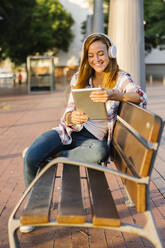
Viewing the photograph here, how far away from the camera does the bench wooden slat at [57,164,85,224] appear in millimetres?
2047

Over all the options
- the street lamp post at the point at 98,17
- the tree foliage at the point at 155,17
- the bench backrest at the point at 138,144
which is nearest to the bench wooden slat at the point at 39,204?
the bench backrest at the point at 138,144

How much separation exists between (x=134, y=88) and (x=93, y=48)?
546 mm

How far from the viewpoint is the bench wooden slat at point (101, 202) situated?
202cm

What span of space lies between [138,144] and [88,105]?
2.01 feet

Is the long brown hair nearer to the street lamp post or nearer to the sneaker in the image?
the sneaker

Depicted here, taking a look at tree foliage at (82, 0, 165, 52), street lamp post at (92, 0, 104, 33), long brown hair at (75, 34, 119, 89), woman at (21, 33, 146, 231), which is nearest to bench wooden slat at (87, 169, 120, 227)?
woman at (21, 33, 146, 231)

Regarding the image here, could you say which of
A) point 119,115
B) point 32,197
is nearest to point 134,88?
point 119,115

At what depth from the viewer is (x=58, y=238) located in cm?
297

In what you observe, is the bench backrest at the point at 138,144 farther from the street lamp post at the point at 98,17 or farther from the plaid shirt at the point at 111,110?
the street lamp post at the point at 98,17

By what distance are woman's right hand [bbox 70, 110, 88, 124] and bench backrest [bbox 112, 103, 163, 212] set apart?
1.05 ft

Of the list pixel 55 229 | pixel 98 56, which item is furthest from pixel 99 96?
pixel 55 229

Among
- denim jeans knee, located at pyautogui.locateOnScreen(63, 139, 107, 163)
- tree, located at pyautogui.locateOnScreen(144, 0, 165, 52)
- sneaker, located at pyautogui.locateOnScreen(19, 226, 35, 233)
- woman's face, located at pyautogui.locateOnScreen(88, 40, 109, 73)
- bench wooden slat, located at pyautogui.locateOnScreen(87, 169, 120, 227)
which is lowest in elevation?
sneaker, located at pyautogui.locateOnScreen(19, 226, 35, 233)

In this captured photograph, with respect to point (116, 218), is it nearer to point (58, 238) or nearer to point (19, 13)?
point (58, 238)

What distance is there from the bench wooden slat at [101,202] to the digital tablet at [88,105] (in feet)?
1.57
